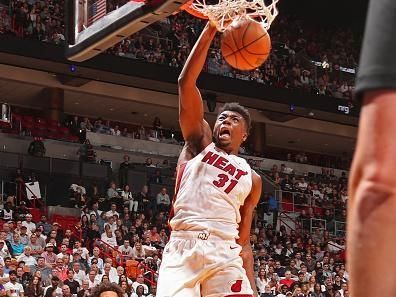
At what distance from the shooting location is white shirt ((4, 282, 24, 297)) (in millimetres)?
11305

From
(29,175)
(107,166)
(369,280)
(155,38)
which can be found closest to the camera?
(369,280)

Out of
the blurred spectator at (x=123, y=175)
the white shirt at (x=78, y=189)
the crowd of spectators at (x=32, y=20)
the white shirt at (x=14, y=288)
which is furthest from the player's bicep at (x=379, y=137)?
the crowd of spectators at (x=32, y=20)

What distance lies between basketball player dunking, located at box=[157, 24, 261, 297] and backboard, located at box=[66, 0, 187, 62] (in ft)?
1.35

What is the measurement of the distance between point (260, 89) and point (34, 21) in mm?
6577

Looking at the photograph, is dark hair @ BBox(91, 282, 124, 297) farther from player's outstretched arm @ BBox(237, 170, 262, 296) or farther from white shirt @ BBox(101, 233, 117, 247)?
white shirt @ BBox(101, 233, 117, 247)

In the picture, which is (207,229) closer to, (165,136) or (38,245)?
(38,245)

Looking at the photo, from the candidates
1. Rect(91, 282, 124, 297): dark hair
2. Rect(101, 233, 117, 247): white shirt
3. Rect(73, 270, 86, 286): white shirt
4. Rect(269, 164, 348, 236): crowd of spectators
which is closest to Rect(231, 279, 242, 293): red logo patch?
Rect(91, 282, 124, 297): dark hair

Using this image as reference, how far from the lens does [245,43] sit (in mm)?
5402

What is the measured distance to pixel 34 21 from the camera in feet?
65.8

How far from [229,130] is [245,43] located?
0.71 meters

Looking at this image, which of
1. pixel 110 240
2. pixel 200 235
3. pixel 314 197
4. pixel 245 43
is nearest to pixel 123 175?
pixel 110 240

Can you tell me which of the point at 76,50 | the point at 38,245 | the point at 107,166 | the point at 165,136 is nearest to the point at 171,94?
the point at 165,136

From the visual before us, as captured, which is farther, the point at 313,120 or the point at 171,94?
the point at 313,120

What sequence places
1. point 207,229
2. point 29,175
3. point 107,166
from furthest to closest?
point 107,166, point 29,175, point 207,229
